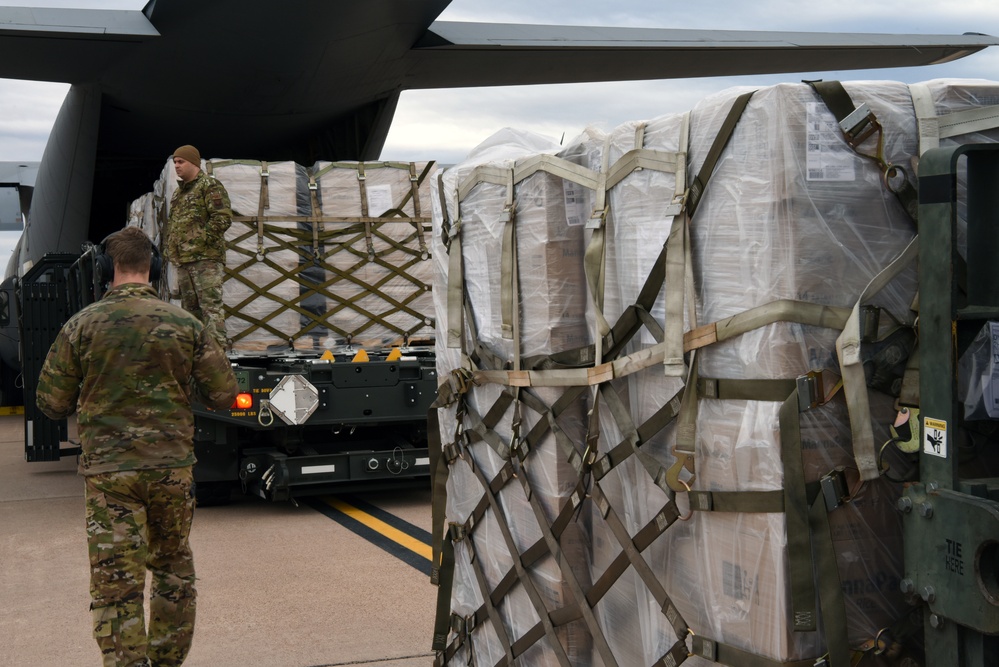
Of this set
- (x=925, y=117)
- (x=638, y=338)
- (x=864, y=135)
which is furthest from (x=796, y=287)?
(x=638, y=338)

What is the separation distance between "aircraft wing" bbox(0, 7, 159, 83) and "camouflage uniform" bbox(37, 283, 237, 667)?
858 cm

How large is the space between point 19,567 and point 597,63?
37.0ft

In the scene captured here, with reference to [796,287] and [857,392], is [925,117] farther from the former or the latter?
[857,392]

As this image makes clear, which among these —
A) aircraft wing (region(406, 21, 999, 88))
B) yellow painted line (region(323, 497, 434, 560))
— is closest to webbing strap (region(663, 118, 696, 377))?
yellow painted line (region(323, 497, 434, 560))

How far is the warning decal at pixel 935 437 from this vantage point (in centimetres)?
234

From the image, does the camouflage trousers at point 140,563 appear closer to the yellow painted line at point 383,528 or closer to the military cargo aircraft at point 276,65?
the yellow painted line at point 383,528

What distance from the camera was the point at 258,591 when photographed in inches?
250

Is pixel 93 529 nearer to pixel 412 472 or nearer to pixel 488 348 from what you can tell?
pixel 488 348

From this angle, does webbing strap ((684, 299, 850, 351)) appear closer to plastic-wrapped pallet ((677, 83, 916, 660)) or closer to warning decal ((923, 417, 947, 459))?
plastic-wrapped pallet ((677, 83, 916, 660))

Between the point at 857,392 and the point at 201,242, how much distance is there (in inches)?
265

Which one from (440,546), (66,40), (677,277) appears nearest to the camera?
(677,277)

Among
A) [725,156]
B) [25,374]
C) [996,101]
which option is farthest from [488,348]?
[25,374]

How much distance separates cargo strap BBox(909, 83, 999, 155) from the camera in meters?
2.51

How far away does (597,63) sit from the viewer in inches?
615
